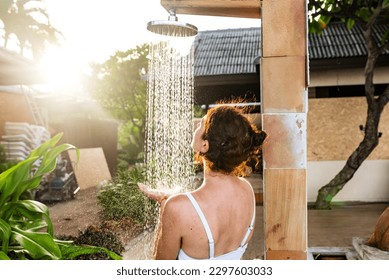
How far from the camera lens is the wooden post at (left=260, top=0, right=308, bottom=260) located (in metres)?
1.69

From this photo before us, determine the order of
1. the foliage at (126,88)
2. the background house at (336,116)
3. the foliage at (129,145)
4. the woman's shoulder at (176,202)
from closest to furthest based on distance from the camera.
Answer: the woman's shoulder at (176,202), the background house at (336,116), the foliage at (126,88), the foliage at (129,145)

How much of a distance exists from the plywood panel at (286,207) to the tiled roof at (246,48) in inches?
162

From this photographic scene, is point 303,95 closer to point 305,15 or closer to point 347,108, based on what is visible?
point 305,15

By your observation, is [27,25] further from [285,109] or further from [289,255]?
[289,255]

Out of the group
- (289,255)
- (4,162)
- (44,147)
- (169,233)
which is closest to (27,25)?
(4,162)

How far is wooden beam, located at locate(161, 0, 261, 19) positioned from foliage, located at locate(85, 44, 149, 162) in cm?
955

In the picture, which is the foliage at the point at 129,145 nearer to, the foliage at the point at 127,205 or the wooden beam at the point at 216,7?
the foliage at the point at 127,205

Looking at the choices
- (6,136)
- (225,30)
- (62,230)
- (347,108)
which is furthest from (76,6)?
(225,30)

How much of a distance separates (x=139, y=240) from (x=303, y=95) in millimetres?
2526

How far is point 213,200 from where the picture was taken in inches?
50.3

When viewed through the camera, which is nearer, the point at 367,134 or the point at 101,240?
the point at 101,240

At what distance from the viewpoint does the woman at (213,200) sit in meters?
1.24

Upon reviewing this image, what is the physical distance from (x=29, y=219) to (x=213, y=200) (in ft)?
3.62

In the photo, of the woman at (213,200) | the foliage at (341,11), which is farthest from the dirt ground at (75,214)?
the foliage at (341,11)
